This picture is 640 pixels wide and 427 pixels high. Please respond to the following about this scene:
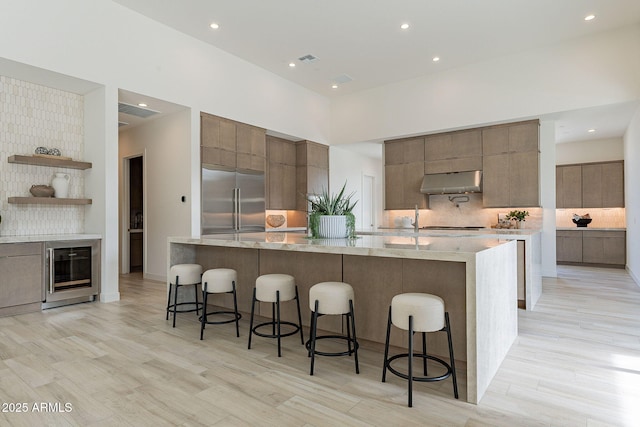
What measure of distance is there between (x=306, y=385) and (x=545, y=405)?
1.36 m

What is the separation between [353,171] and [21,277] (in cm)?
694

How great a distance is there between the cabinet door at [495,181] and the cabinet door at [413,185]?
118 cm

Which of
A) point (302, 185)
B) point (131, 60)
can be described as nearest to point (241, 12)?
point (131, 60)

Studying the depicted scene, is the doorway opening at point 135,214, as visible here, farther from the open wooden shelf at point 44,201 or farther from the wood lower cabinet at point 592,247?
the wood lower cabinet at point 592,247

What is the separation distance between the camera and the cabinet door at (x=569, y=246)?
8266mm

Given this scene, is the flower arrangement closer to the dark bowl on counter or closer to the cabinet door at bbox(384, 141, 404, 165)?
the cabinet door at bbox(384, 141, 404, 165)

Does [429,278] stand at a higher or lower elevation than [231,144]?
lower

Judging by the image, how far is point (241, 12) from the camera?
15.9ft

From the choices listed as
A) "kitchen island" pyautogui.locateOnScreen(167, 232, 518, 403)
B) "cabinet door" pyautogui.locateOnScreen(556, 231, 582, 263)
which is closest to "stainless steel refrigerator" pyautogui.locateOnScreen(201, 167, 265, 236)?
"kitchen island" pyautogui.locateOnScreen(167, 232, 518, 403)

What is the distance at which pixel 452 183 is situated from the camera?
687 centimetres

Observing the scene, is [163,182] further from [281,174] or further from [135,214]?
[281,174]

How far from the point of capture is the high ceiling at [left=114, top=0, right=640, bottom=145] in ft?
15.4

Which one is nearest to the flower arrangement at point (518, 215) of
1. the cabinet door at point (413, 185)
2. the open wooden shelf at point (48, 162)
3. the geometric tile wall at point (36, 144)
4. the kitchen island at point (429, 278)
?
the cabinet door at point (413, 185)

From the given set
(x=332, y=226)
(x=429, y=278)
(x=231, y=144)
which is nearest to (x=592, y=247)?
(x=429, y=278)
